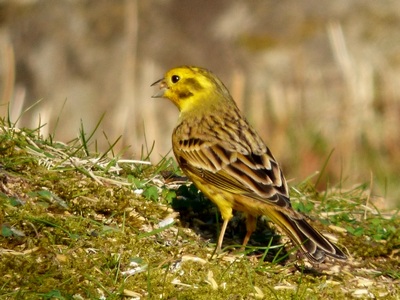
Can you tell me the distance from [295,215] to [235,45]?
8.90m

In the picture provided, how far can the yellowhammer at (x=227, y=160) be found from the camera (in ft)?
18.9

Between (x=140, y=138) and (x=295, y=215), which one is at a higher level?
(x=295, y=215)

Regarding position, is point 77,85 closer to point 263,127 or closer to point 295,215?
point 263,127

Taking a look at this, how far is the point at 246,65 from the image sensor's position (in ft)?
46.9

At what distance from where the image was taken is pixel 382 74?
14.0 m

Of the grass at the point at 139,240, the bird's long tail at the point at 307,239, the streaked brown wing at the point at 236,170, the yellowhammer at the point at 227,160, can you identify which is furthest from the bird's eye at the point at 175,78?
the bird's long tail at the point at 307,239

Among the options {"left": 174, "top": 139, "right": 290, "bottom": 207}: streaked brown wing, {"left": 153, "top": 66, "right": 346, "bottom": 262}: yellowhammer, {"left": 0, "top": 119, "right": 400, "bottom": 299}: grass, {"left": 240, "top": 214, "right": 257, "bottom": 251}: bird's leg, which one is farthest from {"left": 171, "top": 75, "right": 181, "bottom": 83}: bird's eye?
{"left": 240, "top": 214, "right": 257, "bottom": 251}: bird's leg

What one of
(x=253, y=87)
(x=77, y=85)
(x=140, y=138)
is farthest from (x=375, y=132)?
(x=77, y=85)

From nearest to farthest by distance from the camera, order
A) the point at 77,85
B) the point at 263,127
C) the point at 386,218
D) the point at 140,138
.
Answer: the point at 386,218, the point at 140,138, the point at 263,127, the point at 77,85

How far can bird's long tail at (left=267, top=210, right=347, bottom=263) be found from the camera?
5621 millimetres

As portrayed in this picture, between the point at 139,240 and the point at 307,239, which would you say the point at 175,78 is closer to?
the point at 139,240

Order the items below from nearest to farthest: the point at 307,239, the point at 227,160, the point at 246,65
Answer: the point at 307,239
the point at 227,160
the point at 246,65

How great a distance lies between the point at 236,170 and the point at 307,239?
2.37ft

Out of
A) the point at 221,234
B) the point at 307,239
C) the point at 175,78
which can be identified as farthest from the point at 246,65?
the point at 307,239
